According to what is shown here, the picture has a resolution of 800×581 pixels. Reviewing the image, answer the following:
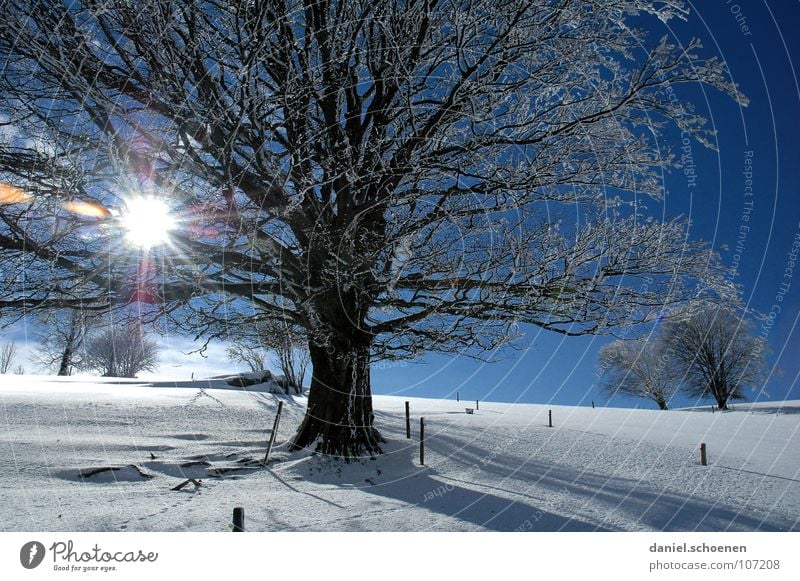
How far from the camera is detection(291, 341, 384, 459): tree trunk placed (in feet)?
35.6

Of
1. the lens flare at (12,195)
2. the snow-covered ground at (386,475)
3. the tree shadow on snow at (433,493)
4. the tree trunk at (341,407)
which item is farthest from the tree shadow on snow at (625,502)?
the lens flare at (12,195)

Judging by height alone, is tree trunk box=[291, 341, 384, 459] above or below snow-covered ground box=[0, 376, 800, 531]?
above

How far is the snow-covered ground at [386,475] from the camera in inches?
252

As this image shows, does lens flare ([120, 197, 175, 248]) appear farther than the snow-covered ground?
Yes

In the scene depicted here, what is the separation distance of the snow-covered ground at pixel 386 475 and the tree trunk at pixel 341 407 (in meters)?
0.49

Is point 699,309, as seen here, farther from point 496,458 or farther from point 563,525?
point 563,525

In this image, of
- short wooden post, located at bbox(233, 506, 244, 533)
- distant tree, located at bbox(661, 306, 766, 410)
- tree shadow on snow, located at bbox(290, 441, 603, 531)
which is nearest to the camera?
short wooden post, located at bbox(233, 506, 244, 533)

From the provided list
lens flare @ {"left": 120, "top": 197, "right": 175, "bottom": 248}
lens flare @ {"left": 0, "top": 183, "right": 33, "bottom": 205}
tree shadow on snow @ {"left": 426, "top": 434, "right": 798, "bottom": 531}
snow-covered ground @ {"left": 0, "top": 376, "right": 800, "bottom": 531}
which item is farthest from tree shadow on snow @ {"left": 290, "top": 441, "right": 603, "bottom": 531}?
lens flare @ {"left": 0, "top": 183, "right": 33, "bottom": 205}

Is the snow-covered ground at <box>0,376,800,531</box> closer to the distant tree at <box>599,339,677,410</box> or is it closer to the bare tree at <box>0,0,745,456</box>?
the bare tree at <box>0,0,745,456</box>

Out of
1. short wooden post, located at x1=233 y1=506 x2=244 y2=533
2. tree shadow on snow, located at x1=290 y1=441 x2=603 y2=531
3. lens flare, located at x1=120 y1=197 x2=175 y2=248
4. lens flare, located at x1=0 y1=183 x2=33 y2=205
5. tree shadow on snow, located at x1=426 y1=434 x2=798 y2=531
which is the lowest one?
tree shadow on snow, located at x1=426 y1=434 x2=798 y2=531

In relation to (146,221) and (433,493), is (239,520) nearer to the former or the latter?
(433,493)

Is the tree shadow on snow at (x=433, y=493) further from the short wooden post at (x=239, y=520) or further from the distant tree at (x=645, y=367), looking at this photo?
the distant tree at (x=645, y=367)

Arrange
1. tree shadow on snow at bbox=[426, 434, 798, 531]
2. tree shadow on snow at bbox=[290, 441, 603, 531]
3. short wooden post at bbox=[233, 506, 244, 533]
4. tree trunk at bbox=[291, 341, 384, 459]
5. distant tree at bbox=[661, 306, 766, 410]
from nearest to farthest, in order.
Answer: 1. short wooden post at bbox=[233, 506, 244, 533]
2. tree shadow on snow at bbox=[290, 441, 603, 531]
3. tree shadow on snow at bbox=[426, 434, 798, 531]
4. tree trunk at bbox=[291, 341, 384, 459]
5. distant tree at bbox=[661, 306, 766, 410]

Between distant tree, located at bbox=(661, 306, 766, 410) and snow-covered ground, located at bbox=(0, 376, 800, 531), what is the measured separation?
512 inches
